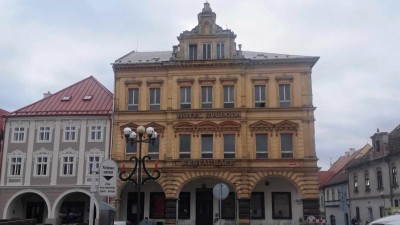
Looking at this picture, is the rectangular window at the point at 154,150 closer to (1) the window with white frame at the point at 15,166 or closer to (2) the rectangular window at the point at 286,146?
(2) the rectangular window at the point at 286,146

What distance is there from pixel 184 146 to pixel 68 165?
9701mm

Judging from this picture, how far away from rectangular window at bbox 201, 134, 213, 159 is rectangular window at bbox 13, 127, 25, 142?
1514 cm

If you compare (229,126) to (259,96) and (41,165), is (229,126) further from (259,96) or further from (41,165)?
(41,165)

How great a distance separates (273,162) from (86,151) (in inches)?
590

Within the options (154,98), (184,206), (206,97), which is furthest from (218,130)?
(184,206)

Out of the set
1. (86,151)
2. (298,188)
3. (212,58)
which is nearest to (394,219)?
(298,188)

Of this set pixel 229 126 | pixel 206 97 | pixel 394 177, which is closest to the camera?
pixel 229 126

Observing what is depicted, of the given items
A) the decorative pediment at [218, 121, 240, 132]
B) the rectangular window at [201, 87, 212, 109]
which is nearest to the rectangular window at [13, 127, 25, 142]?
the rectangular window at [201, 87, 212, 109]

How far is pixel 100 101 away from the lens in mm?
40375

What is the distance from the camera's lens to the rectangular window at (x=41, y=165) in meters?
37.6

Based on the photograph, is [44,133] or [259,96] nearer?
[259,96]

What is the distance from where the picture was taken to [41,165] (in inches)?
1485

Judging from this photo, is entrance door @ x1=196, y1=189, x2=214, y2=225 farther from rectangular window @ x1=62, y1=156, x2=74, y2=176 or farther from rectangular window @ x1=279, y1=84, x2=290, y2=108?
rectangular window @ x1=62, y1=156, x2=74, y2=176

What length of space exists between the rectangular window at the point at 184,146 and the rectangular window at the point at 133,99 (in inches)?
177
